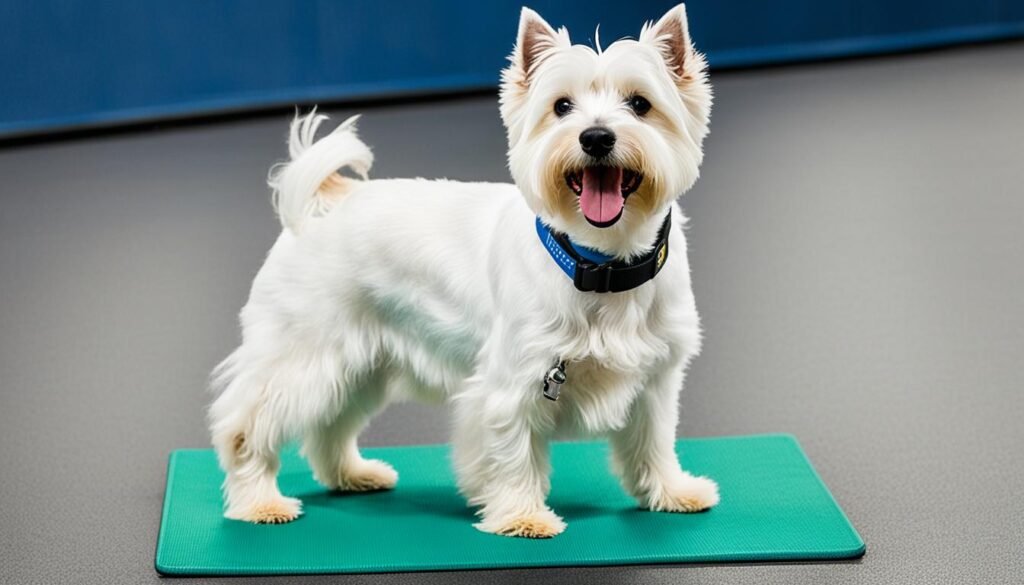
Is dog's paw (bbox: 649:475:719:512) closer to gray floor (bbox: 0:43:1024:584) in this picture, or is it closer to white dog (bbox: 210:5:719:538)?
white dog (bbox: 210:5:719:538)

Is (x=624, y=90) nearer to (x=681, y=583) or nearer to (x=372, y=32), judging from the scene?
(x=681, y=583)

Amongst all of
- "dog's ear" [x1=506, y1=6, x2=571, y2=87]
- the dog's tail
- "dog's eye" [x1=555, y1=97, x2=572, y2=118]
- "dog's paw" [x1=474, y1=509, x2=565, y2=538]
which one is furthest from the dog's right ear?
"dog's paw" [x1=474, y1=509, x2=565, y2=538]

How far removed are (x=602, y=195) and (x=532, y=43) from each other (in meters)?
0.39

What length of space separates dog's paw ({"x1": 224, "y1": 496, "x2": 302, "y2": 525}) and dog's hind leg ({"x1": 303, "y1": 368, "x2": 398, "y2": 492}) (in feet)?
0.71

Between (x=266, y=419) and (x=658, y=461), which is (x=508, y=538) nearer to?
(x=658, y=461)

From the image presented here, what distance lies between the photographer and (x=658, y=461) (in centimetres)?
395

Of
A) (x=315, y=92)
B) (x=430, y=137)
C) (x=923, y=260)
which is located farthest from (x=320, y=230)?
(x=315, y=92)

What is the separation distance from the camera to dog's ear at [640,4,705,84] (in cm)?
344

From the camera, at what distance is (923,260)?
21.2 ft

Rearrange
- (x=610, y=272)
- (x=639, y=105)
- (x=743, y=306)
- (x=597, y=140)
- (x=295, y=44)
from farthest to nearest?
(x=295, y=44) < (x=743, y=306) < (x=610, y=272) < (x=639, y=105) < (x=597, y=140)

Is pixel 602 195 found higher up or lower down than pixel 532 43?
lower down

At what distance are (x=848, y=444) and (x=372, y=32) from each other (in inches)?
233

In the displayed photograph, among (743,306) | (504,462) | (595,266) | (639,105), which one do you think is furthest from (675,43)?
(743,306)

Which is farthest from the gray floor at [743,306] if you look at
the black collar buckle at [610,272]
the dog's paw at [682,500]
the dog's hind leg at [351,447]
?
the black collar buckle at [610,272]
